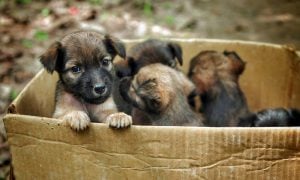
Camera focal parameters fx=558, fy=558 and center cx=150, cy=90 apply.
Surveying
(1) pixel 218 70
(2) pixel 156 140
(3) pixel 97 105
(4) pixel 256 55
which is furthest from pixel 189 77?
(2) pixel 156 140

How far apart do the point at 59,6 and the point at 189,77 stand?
3.69 m

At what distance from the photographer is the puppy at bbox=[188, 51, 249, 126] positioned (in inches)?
166

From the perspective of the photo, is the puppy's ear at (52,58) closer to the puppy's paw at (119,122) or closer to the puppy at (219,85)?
the puppy's paw at (119,122)

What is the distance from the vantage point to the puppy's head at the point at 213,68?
444 cm

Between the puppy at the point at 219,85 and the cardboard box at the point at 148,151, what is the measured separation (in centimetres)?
113

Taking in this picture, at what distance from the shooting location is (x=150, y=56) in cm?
438

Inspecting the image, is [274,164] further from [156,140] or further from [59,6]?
[59,6]

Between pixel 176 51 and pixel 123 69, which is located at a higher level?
pixel 176 51

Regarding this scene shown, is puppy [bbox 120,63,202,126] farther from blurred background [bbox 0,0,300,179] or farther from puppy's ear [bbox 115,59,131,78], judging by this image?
blurred background [bbox 0,0,300,179]

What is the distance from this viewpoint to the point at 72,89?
3.64 metres

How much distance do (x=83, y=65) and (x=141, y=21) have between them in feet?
13.2

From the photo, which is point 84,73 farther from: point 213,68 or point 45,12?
point 45,12

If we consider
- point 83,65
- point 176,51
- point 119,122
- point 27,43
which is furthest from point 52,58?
point 27,43

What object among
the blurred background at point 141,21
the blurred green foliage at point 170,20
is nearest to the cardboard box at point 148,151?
the blurred background at point 141,21
